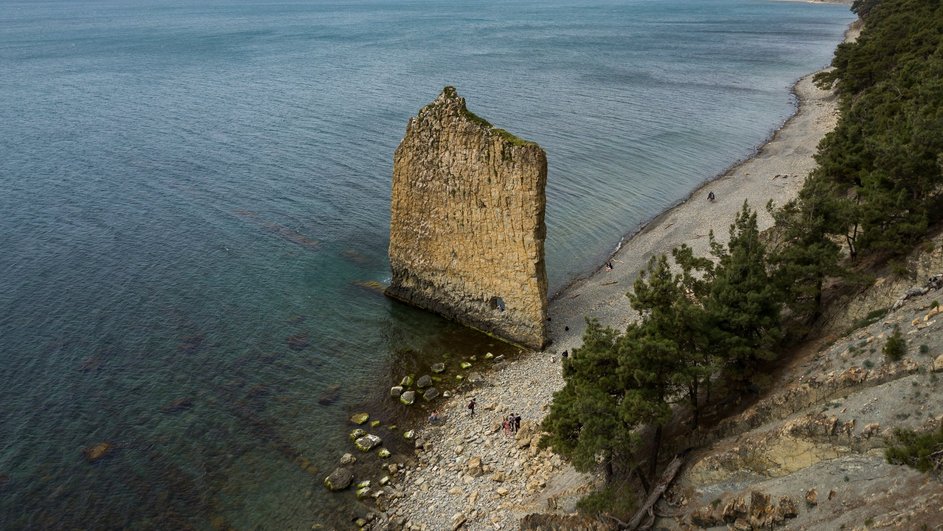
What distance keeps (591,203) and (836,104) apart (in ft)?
155

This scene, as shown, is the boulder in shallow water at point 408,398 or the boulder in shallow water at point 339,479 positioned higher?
the boulder in shallow water at point 408,398

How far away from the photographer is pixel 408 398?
36375 mm

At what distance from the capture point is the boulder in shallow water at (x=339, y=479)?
99.0 ft

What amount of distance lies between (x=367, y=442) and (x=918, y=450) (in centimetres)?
2310

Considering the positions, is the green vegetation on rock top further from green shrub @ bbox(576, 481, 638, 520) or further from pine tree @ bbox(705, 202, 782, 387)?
green shrub @ bbox(576, 481, 638, 520)

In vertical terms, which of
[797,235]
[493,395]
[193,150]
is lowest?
[493,395]

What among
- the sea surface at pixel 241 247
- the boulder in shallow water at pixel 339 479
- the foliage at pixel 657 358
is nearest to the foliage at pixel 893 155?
the foliage at pixel 657 358

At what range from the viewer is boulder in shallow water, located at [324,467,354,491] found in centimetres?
3019

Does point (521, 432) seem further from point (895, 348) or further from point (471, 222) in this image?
point (895, 348)

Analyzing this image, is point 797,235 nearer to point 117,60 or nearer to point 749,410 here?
point 749,410

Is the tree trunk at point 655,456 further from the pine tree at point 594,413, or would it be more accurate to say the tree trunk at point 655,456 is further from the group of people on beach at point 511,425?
the group of people on beach at point 511,425

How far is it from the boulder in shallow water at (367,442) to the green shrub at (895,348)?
22.0 meters

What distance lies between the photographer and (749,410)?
2356cm

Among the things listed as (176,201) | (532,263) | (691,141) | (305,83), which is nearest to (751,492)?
(532,263)
